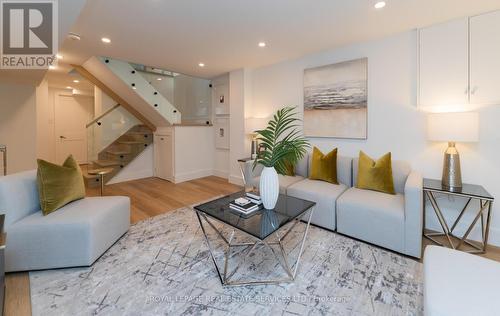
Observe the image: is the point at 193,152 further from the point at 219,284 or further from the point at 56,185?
the point at 219,284

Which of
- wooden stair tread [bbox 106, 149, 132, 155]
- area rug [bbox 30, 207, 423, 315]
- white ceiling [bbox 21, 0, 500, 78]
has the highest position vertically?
white ceiling [bbox 21, 0, 500, 78]

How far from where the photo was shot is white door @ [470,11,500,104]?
2324 mm

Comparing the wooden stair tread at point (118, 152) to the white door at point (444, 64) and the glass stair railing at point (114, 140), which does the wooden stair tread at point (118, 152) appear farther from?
the white door at point (444, 64)

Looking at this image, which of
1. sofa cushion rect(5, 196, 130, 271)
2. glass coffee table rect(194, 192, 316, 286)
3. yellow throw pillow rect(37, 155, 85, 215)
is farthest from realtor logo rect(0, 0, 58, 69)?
glass coffee table rect(194, 192, 316, 286)

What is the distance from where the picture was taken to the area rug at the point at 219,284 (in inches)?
61.4

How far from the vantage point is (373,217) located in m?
2.35

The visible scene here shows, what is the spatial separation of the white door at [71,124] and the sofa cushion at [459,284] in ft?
25.3

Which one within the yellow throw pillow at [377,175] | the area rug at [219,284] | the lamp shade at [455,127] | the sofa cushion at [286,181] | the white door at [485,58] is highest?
the white door at [485,58]

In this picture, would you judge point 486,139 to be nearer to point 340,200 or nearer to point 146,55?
point 340,200

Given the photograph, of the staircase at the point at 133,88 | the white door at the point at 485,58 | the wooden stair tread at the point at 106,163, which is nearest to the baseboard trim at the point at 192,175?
the staircase at the point at 133,88

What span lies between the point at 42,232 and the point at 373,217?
304cm

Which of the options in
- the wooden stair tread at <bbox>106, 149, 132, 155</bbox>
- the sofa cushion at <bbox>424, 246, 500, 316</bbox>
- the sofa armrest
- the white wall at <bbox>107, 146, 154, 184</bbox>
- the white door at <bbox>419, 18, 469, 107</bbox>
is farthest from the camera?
the white wall at <bbox>107, 146, 154, 184</bbox>

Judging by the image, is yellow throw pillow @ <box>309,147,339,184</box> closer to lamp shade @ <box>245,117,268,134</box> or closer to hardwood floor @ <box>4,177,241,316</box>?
lamp shade @ <box>245,117,268,134</box>

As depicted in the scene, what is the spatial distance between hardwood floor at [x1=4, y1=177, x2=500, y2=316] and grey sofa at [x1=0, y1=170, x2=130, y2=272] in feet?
0.56
